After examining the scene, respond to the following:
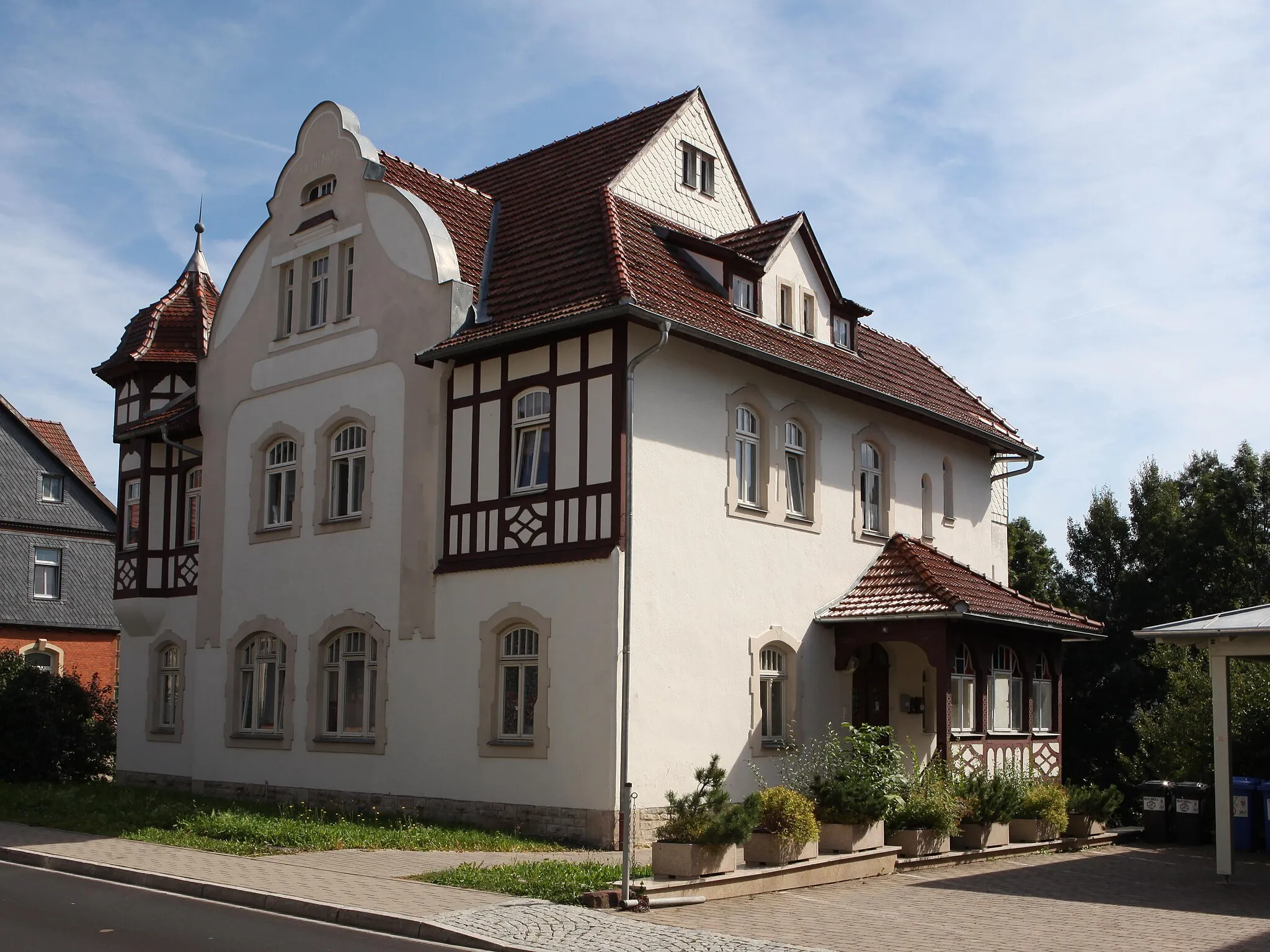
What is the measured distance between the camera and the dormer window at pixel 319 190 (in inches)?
906

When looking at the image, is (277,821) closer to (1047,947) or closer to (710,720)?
(710,720)

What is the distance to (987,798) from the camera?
60.7 feet

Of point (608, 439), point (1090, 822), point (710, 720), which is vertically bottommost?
point (1090, 822)

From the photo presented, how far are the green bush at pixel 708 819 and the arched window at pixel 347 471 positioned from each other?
966 centimetres

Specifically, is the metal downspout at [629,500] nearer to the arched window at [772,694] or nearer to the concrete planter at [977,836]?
the arched window at [772,694]

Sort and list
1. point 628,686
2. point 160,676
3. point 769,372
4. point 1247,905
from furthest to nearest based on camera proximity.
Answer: point 160,676, point 769,372, point 628,686, point 1247,905

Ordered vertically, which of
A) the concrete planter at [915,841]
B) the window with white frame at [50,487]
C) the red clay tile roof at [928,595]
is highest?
the window with white frame at [50,487]

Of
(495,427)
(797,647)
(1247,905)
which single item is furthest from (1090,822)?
(495,427)

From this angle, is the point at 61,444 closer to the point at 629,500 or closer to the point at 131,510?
the point at 131,510

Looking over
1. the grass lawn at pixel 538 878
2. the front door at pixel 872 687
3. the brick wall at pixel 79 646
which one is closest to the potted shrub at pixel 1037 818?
the front door at pixel 872 687

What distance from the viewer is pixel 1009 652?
22.9m

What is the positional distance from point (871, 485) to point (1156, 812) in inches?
271

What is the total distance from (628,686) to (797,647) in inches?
186

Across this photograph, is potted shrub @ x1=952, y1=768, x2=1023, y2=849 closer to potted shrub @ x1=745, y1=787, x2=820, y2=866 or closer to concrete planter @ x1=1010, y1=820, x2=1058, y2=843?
concrete planter @ x1=1010, y1=820, x2=1058, y2=843
